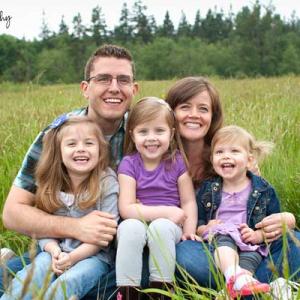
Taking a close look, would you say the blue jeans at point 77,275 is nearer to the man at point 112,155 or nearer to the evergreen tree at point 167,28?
the man at point 112,155

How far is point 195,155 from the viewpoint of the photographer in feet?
11.3

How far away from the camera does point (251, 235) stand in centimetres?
296

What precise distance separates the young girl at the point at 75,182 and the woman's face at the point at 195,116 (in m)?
0.50

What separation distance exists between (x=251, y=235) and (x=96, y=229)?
0.82 metres

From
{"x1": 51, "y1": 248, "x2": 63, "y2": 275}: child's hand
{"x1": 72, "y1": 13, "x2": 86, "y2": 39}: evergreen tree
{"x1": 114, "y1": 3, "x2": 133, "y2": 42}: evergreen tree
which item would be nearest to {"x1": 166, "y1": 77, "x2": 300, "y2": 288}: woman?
{"x1": 51, "y1": 248, "x2": 63, "y2": 275}: child's hand

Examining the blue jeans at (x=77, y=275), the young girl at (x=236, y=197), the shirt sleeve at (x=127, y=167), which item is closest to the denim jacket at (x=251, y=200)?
the young girl at (x=236, y=197)

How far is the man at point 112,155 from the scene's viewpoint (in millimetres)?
2939

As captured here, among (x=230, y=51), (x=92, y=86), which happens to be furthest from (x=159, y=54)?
(x=92, y=86)

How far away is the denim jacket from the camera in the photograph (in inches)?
122

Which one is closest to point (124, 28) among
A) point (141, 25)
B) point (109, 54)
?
point (141, 25)

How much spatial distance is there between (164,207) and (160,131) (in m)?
0.45

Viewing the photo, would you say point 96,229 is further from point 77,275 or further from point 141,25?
point 141,25

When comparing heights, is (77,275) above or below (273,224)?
below

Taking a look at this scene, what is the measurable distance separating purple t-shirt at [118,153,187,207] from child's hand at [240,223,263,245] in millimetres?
429
